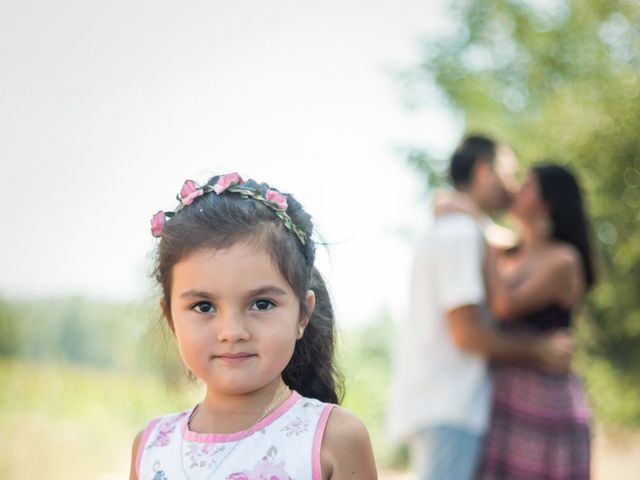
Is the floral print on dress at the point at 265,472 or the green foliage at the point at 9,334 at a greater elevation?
the floral print on dress at the point at 265,472

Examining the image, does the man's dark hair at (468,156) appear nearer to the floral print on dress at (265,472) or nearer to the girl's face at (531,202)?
the girl's face at (531,202)

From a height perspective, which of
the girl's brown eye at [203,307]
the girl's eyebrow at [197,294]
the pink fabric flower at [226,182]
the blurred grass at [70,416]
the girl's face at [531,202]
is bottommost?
the blurred grass at [70,416]

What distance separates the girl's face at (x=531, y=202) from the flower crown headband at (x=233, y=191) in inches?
91.8

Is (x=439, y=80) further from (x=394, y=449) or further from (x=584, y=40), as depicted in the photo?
(x=394, y=449)

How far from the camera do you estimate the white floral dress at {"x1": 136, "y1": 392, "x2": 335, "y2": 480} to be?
1.62 m

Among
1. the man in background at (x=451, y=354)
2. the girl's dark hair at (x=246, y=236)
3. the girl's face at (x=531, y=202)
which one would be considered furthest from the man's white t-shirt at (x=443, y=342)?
the girl's dark hair at (x=246, y=236)

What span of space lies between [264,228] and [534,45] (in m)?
7.88

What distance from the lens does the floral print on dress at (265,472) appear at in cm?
161

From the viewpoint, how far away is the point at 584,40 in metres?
9.04

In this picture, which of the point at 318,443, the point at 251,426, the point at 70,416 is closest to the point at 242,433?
the point at 251,426

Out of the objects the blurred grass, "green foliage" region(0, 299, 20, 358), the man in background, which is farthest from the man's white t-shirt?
"green foliage" region(0, 299, 20, 358)

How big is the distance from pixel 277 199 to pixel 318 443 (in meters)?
0.42

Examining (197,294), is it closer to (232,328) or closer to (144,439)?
(232,328)

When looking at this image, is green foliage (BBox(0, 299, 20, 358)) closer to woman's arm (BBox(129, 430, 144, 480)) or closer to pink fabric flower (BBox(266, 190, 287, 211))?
woman's arm (BBox(129, 430, 144, 480))
